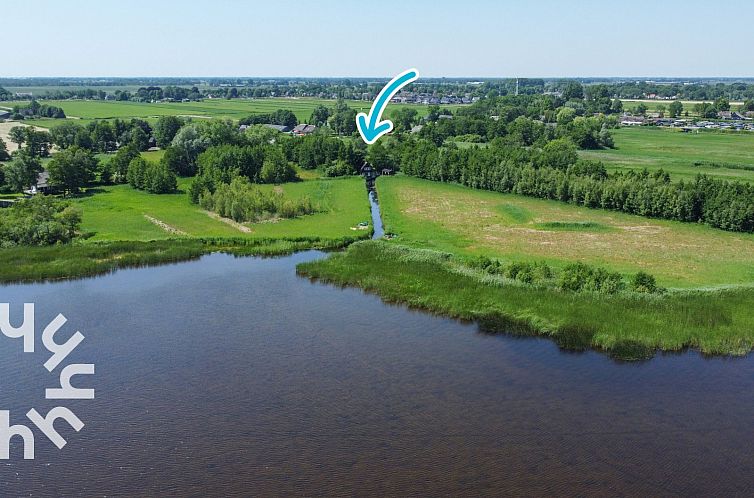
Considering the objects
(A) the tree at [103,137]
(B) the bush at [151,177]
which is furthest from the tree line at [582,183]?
(A) the tree at [103,137]

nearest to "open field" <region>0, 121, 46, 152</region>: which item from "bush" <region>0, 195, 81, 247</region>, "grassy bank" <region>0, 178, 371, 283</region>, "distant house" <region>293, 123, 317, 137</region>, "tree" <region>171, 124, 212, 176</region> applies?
"tree" <region>171, 124, 212, 176</region>

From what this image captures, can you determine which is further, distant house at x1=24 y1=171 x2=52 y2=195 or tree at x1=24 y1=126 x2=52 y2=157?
tree at x1=24 y1=126 x2=52 y2=157

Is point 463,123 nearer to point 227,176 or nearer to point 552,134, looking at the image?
point 552,134

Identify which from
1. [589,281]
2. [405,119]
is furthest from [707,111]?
[589,281]

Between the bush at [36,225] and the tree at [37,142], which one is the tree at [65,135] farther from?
the bush at [36,225]

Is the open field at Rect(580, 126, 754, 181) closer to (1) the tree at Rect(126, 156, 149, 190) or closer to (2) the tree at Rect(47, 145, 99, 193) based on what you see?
(1) the tree at Rect(126, 156, 149, 190)

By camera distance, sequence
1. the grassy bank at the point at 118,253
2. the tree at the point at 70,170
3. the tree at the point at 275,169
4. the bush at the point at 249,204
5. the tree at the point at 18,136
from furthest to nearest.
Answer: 1. the tree at the point at 18,136
2. the tree at the point at 275,169
3. the tree at the point at 70,170
4. the bush at the point at 249,204
5. the grassy bank at the point at 118,253

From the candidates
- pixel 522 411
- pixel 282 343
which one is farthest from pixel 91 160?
pixel 522 411
